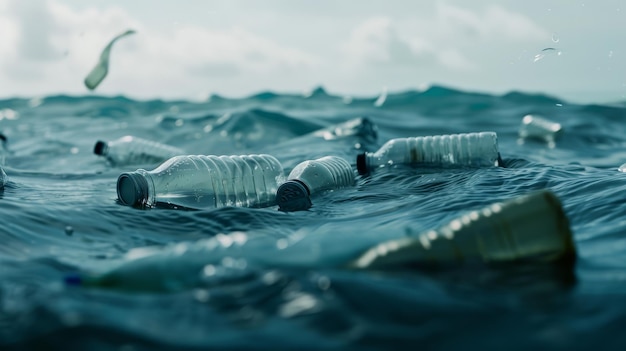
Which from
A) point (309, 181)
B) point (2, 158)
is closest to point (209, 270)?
point (309, 181)

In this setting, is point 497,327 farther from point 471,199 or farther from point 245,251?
point 471,199

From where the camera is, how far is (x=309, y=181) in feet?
12.7

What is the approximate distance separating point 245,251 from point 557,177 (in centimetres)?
249

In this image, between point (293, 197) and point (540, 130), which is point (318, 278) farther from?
point (540, 130)

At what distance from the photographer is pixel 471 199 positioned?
3.34 m

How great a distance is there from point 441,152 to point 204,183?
1.84 m

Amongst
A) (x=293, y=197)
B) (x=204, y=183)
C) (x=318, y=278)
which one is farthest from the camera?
(x=204, y=183)

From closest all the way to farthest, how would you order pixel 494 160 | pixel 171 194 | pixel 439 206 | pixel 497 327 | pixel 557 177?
pixel 497 327, pixel 439 206, pixel 171 194, pixel 557 177, pixel 494 160

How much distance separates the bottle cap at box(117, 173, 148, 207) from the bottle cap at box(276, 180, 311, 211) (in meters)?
0.64

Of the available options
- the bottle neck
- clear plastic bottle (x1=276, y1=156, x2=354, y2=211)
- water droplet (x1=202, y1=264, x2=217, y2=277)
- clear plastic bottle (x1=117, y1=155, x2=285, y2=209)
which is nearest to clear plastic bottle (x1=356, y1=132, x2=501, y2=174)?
clear plastic bottle (x1=276, y1=156, x2=354, y2=211)

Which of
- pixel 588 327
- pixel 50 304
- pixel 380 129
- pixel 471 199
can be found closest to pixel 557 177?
pixel 471 199

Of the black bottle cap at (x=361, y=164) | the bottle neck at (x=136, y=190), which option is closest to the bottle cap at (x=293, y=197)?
the bottle neck at (x=136, y=190)

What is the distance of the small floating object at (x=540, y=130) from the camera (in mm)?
8305

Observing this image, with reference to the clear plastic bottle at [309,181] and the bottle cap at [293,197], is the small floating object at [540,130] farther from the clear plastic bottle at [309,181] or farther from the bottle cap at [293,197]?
the bottle cap at [293,197]
